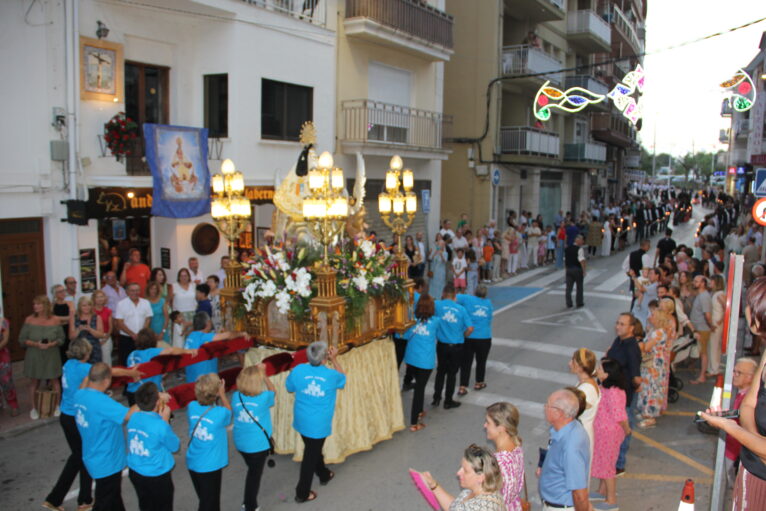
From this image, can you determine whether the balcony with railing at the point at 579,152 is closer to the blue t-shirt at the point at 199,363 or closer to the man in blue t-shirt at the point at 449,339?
the man in blue t-shirt at the point at 449,339

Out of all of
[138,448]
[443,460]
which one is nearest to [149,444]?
[138,448]

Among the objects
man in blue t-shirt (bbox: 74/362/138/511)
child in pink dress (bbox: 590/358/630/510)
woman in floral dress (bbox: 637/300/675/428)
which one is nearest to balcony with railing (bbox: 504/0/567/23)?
woman in floral dress (bbox: 637/300/675/428)

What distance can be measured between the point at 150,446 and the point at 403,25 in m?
15.9

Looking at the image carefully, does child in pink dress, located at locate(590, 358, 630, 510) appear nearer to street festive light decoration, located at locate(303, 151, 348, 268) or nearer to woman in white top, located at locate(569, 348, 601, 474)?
woman in white top, located at locate(569, 348, 601, 474)

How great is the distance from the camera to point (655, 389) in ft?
27.1

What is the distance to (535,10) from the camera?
87.8 feet

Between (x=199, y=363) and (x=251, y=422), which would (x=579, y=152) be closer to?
(x=199, y=363)

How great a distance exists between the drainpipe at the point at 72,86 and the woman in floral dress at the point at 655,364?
9662mm

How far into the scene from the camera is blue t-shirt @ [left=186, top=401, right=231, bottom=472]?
516cm

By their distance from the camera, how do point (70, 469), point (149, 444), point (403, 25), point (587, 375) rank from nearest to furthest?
point (149, 444)
point (587, 375)
point (70, 469)
point (403, 25)

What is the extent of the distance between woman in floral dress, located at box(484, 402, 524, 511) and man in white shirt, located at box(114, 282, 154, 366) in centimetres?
667

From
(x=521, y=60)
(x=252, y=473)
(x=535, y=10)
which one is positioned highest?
(x=535, y=10)

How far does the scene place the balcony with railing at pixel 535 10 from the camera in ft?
84.2

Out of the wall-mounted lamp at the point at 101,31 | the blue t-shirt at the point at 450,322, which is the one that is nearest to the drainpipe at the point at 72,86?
the wall-mounted lamp at the point at 101,31
